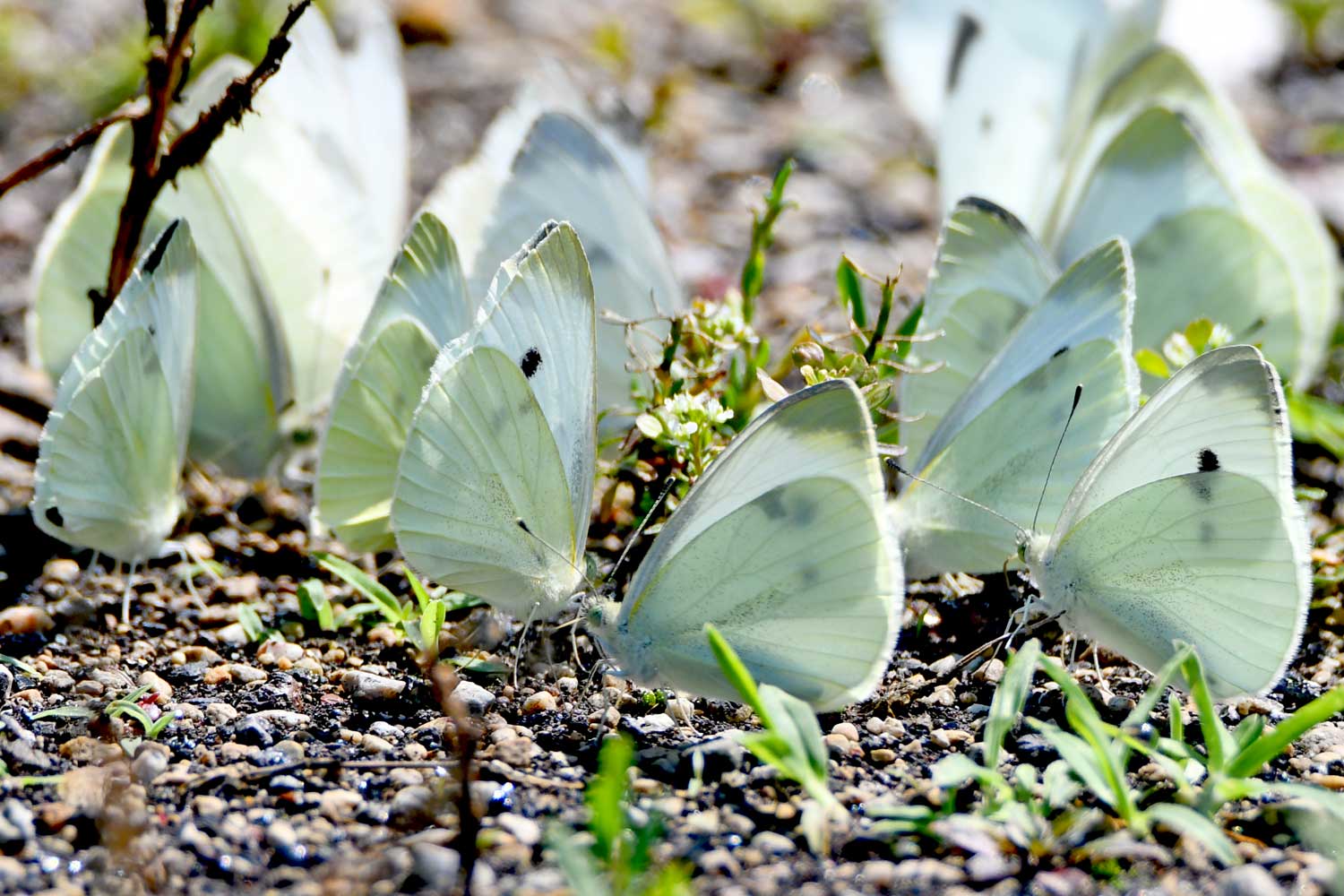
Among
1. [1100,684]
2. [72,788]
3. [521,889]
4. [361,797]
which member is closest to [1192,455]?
[1100,684]

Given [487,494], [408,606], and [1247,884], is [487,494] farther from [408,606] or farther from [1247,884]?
[1247,884]

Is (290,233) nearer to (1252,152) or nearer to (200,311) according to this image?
(200,311)

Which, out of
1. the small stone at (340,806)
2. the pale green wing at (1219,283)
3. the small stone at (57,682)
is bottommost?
the small stone at (340,806)

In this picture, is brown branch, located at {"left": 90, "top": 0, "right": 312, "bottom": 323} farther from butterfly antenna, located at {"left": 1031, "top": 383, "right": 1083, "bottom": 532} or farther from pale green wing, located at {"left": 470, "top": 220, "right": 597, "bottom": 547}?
butterfly antenna, located at {"left": 1031, "top": 383, "right": 1083, "bottom": 532}

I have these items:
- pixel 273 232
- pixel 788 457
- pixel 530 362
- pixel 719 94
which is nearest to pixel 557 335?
pixel 530 362

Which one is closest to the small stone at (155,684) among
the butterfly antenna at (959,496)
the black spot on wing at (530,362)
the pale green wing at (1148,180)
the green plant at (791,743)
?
the black spot on wing at (530,362)

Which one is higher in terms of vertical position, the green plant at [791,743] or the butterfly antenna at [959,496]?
the butterfly antenna at [959,496]

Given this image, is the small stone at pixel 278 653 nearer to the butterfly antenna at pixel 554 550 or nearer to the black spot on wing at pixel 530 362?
the butterfly antenna at pixel 554 550
